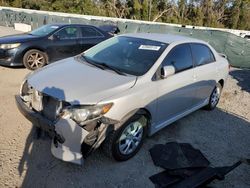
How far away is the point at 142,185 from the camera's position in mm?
3221

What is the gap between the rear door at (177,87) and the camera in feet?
12.7

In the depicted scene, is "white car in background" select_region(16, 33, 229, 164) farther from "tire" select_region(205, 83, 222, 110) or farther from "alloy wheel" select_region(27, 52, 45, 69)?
"alloy wheel" select_region(27, 52, 45, 69)

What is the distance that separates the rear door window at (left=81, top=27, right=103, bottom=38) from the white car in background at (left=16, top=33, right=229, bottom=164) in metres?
3.93

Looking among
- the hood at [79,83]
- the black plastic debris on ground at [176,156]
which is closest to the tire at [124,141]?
the black plastic debris on ground at [176,156]

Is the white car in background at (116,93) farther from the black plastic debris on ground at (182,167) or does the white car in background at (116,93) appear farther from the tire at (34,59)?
the tire at (34,59)

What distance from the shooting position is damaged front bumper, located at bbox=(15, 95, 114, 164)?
3.00 meters

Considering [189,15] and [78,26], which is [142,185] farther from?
[189,15]

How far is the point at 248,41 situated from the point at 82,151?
10656mm

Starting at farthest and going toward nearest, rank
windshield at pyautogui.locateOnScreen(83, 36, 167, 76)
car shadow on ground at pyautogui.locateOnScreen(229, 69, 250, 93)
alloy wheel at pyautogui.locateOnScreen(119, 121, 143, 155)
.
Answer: car shadow on ground at pyautogui.locateOnScreen(229, 69, 250, 93) → windshield at pyautogui.locateOnScreen(83, 36, 167, 76) → alloy wheel at pyautogui.locateOnScreen(119, 121, 143, 155)

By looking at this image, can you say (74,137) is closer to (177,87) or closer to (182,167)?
(182,167)

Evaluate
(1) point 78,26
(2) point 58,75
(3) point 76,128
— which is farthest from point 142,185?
(1) point 78,26

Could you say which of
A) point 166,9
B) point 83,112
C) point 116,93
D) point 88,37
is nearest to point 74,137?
point 83,112

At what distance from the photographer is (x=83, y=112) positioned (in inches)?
119

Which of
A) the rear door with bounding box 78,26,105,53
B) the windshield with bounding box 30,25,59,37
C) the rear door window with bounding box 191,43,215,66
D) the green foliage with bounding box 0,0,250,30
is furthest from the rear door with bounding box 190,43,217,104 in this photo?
the green foliage with bounding box 0,0,250,30
